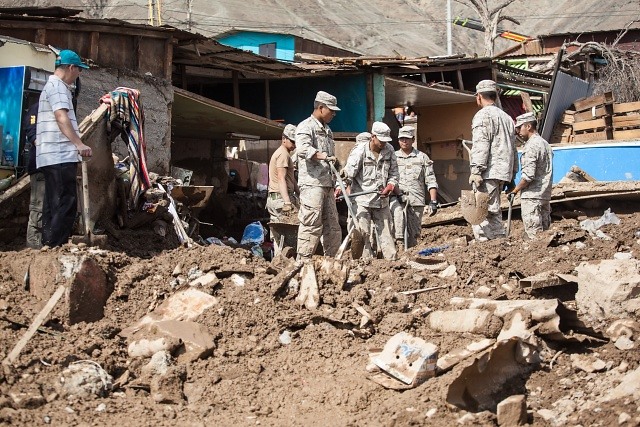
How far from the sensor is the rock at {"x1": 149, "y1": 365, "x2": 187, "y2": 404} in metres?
5.09

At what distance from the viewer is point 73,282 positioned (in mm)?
5883

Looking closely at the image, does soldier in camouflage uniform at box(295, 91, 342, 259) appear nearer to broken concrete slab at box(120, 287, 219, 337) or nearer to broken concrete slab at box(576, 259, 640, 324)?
broken concrete slab at box(120, 287, 219, 337)

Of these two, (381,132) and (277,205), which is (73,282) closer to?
(277,205)

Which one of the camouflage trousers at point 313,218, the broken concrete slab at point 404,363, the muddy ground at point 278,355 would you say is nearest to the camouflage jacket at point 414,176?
the camouflage trousers at point 313,218

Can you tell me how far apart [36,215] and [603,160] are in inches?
357

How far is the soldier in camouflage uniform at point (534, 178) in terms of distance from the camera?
900 cm

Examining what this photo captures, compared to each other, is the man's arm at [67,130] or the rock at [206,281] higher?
the man's arm at [67,130]

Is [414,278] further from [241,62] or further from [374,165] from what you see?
[241,62]

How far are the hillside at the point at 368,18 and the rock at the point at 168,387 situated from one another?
124ft

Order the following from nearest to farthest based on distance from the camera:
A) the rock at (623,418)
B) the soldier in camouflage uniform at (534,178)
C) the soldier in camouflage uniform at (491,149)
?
the rock at (623,418), the soldier in camouflage uniform at (491,149), the soldier in camouflage uniform at (534,178)

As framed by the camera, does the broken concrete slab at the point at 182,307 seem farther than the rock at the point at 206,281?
No

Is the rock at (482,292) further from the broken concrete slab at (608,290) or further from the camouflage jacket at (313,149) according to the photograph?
the camouflage jacket at (313,149)

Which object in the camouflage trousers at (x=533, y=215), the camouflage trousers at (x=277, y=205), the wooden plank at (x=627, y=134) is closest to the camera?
the camouflage trousers at (x=533, y=215)

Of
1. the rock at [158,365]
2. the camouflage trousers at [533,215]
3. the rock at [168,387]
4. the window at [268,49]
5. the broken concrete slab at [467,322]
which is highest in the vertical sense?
the window at [268,49]
